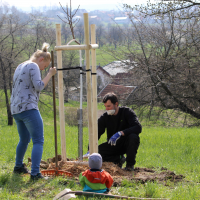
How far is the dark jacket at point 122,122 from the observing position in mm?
4262

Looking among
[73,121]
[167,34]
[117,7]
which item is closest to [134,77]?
[167,34]

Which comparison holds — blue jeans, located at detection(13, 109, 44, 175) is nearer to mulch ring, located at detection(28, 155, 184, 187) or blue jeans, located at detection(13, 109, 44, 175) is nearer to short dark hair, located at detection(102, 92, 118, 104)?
mulch ring, located at detection(28, 155, 184, 187)

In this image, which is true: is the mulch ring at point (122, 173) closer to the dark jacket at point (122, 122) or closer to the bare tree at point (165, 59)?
the dark jacket at point (122, 122)

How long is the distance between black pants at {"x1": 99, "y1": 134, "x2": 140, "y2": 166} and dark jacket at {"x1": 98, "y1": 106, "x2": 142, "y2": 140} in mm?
121

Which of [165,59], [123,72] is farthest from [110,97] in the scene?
[123,72]

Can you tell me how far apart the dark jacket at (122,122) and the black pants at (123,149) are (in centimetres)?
12

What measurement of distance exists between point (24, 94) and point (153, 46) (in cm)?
725

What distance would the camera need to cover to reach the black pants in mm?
4172

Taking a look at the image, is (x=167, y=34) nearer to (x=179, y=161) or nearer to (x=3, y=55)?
(x=179, y=161)

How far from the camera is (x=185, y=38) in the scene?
364 inches

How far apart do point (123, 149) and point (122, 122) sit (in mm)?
493

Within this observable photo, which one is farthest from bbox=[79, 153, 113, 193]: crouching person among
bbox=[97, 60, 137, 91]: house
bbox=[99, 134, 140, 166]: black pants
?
bbox=[97, 60, 137, 91]: house

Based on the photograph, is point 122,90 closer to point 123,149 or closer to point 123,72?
point 123,72

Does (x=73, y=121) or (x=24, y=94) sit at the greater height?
(x=24, y=94)
